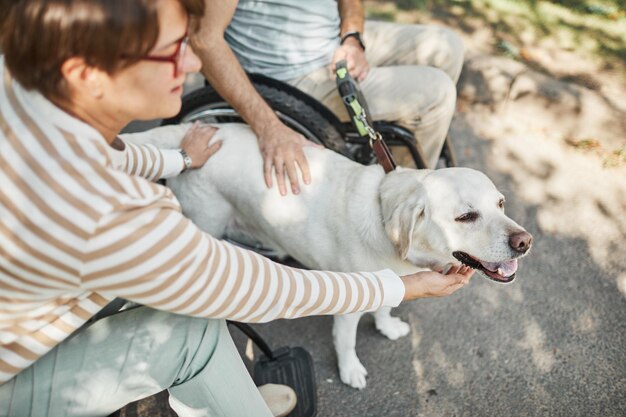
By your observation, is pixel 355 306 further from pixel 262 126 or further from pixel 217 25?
pixel 217 25

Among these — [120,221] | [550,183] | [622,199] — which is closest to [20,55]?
[120,221]

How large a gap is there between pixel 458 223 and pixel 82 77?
1.36m

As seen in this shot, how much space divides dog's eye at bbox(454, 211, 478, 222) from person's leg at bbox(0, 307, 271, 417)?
0.97 metres

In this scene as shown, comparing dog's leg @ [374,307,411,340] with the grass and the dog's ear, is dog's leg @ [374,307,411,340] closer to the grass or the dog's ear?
the dog's ear

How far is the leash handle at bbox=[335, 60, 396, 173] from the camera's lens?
2.21m

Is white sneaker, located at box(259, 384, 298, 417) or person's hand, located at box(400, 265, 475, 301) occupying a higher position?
person's hand, located at box(400, 265, 475, 301)

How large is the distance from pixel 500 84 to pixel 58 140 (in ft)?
11.6

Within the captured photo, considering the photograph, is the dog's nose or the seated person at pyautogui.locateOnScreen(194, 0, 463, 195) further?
the seated person at pyautogui.locateOnScreen(194, 0, 463, 195)

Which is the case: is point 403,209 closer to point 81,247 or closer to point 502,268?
point 502,268

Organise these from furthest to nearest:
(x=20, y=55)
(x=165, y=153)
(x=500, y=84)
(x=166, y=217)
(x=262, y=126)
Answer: (x=500, y=84), (x=262, y=126), (x=165, y=153), (x=166, y=217), (x=20, y=55)

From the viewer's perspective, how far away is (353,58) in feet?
8.48

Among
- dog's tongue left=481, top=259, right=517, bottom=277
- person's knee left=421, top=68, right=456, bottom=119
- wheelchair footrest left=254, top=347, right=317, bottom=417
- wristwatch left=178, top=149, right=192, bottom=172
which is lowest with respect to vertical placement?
wheelchair footrest left=254, top=347, right=317, bottom=417

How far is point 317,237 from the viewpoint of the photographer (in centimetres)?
217

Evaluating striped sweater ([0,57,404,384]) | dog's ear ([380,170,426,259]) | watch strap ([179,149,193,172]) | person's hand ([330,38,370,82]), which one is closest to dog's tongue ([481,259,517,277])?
dog's ear ([380,170,426,259])
